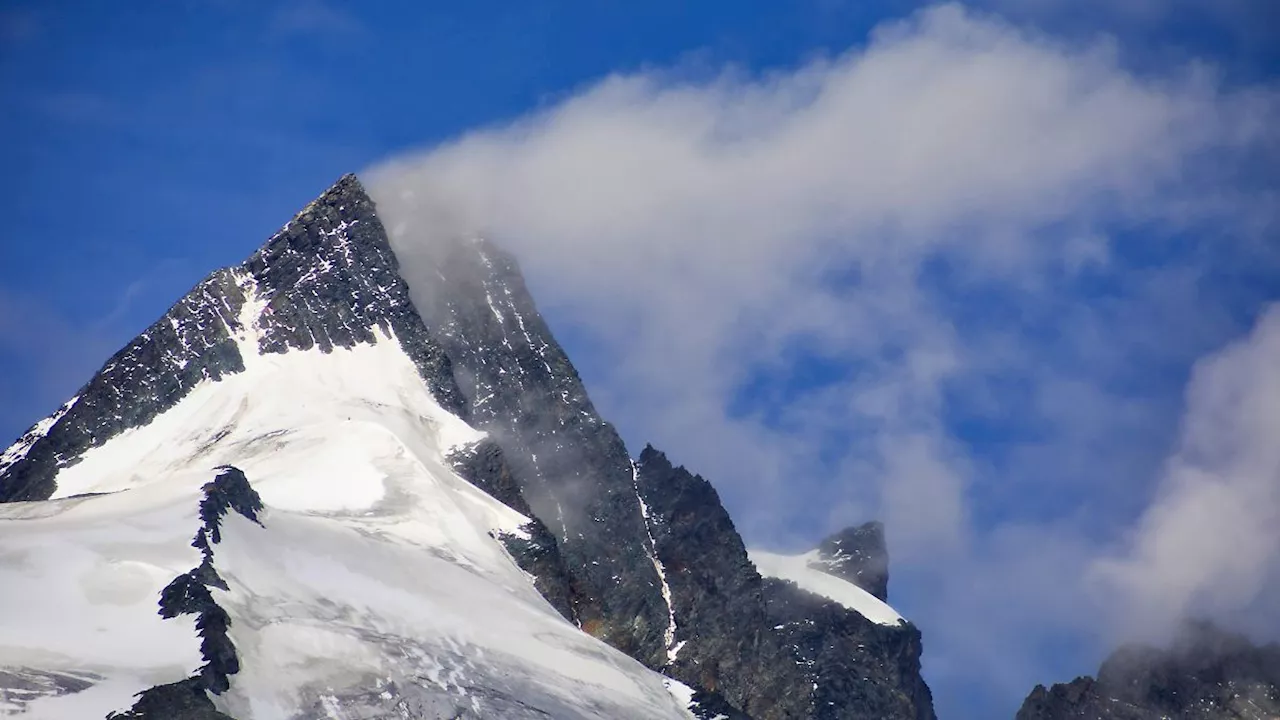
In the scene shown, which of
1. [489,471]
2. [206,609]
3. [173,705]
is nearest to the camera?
[173,705]

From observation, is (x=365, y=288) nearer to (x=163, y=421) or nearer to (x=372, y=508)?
(x=163, y=421)

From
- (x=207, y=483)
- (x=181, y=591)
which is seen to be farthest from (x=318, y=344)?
(x=181, y=591)

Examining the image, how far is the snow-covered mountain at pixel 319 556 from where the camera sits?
8275 cm

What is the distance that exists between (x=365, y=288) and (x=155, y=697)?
410ft

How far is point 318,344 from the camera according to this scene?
184750 millimetres

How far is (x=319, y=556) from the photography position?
108 meters

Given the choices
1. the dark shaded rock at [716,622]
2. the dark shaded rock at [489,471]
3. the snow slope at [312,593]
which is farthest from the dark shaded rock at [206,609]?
the dark shaded rock at [716,622]

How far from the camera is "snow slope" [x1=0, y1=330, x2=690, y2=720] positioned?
80.3 metres

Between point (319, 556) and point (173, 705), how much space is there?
35.2 metres

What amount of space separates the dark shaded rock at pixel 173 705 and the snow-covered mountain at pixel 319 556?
6.6 inches

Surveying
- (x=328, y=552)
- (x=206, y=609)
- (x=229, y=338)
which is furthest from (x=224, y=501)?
(x=229, y=338)

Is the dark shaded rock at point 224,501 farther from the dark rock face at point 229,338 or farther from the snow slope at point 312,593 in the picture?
the dark rock face at point 229,338

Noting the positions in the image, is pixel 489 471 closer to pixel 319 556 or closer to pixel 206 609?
pixel 319 556

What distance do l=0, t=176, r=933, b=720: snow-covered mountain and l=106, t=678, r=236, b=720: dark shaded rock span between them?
0.17 meters
